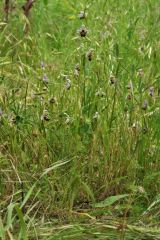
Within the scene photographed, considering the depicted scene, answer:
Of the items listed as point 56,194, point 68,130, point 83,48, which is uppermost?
point 83,48

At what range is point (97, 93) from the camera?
249 cm

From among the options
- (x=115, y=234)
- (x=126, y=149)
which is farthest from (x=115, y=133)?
(x=115, y=234)

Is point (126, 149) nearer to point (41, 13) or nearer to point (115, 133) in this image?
point (115, 133)

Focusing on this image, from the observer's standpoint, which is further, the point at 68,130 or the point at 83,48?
the point at 83,48

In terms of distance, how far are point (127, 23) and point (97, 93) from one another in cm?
93

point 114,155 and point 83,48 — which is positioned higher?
point 83,48

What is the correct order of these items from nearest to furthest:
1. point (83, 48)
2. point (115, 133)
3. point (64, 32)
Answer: point (115, 133)
point (83, 48)
point (64, 32)

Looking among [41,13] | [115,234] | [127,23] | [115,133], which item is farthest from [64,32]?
[115,234]

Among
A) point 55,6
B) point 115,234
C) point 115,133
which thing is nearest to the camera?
point 115,234

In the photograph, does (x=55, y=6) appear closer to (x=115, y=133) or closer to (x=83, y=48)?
(x=83, y=48)

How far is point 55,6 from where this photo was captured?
4.54 m

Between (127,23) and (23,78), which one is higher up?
(127,23)

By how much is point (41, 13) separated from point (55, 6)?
0.90 ft

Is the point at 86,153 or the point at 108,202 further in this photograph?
the point at 86,153
